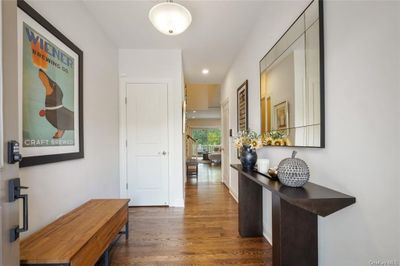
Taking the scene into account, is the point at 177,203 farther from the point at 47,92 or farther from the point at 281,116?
the point at 47,92

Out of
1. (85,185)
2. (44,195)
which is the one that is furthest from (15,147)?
(85,185)

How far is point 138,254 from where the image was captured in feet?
7.13

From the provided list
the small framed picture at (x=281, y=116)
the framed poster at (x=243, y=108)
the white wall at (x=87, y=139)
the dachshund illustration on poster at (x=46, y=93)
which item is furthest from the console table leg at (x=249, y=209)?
the dachshund illustration on poster at (x=46, y=93)

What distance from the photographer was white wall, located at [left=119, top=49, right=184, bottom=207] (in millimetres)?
3684

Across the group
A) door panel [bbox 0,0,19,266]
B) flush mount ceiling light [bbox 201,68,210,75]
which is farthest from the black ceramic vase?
flush mount ceiling light [bbox 201,68,210,75]

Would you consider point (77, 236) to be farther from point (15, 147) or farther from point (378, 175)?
point (378, 175)

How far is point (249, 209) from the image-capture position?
8.38ft

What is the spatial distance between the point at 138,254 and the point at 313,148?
1.94 m

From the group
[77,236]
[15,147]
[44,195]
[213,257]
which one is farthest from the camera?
[213,257]

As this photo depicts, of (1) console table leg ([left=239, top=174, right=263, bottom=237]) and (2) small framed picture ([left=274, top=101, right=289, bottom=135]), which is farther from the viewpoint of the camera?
(1) console table leg ([left=239, top=174, right=263, bottom=237])

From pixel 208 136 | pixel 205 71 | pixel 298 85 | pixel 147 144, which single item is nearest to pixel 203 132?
pixel 208 136

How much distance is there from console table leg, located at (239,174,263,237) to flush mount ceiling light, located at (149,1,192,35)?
5.95ft

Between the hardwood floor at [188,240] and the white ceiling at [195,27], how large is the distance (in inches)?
105

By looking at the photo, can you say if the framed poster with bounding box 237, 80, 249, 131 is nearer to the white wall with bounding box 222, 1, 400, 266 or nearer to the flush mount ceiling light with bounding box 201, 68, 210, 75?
the flush mount ceiling light with bounding box 201, 68, 210, 75
